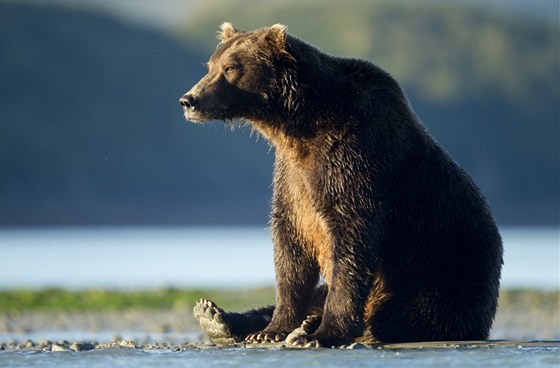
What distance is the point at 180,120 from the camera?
12469 cm

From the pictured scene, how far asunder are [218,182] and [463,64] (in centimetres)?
5736

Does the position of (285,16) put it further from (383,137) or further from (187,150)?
(383,137)

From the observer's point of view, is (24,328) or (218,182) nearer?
(24,328)

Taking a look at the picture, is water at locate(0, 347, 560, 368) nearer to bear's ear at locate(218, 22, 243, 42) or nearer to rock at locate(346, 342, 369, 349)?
rock at locate(346, 342, 369, 349)

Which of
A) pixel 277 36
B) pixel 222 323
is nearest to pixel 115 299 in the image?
pixel 222 323

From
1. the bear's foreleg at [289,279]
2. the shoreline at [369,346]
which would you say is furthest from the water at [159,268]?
the bear's foreleg at [289,279]

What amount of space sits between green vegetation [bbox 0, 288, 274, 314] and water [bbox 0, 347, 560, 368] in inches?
346

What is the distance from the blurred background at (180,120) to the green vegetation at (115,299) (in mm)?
48174

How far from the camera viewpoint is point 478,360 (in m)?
7.64

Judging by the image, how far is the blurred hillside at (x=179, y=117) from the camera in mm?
106938

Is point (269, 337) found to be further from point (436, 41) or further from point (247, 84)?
point (436, 41)

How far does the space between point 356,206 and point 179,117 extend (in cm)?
11665

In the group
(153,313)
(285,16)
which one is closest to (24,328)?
(153,313)

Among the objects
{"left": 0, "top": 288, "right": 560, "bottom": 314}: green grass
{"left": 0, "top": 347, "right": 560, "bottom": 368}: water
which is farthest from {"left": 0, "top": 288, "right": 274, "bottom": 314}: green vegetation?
{"left": 0, "top": 347, "right": 560, "bottom": 368}: water
